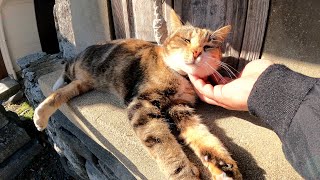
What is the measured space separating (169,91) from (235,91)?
37 cm

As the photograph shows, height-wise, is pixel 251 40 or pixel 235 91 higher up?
pixel 251 40

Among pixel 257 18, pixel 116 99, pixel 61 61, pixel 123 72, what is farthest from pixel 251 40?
pixel 61 61

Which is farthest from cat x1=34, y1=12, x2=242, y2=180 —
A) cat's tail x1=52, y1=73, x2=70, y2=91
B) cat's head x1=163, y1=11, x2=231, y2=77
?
cat's tail x1=52, y1=73, x2=70, y2=91

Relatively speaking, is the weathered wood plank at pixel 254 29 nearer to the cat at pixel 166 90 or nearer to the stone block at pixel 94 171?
the cat at pixel 166 90

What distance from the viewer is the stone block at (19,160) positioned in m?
3.12

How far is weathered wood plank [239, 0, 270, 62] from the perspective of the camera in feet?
5.06

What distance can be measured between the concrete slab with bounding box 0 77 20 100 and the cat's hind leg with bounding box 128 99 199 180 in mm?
3324

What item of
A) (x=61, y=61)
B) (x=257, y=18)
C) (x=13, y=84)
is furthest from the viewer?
(x=13, y=84)

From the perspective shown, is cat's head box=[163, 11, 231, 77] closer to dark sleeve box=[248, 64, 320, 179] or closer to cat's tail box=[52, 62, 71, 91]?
dark sleeve box=[248, 64, 320, 179]

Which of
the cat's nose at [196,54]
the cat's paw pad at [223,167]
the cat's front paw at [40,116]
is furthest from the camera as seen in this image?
the cat's front paw at [40,116]

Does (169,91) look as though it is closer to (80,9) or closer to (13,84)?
(80,9)

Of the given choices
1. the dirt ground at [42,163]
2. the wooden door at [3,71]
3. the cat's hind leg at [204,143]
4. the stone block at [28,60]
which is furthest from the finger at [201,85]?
the wooden door at [3,71]

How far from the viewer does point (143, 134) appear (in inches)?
58.2

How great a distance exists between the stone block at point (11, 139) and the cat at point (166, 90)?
1.59 m
